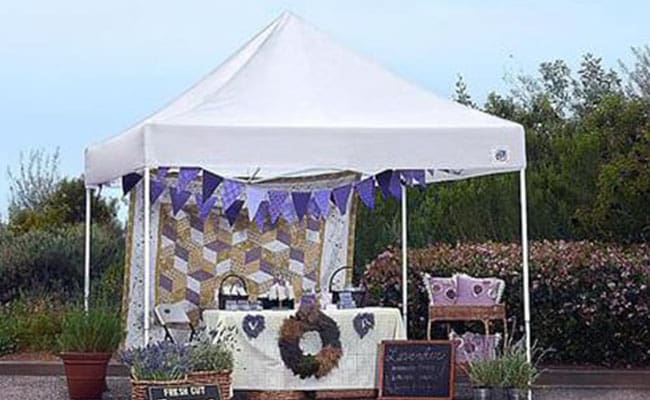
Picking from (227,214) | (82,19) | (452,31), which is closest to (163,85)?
(82,19)

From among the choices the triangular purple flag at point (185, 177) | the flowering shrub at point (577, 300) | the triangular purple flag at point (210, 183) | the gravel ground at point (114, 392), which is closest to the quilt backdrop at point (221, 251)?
the triangular purple flag at point (185, 177)

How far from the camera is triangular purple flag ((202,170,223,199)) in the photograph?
32.3 ft

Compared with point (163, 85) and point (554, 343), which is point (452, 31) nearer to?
point (163, 85)

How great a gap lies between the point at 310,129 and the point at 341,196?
296 centimetres

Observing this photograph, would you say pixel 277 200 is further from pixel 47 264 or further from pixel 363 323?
pixel 47 264

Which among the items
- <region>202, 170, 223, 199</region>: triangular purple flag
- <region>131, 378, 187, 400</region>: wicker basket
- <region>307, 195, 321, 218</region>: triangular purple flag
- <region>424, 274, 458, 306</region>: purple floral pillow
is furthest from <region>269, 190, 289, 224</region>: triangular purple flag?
<region>131, 378, 187, 400</region>: wicker basket

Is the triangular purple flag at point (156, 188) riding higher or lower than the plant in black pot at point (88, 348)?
higher

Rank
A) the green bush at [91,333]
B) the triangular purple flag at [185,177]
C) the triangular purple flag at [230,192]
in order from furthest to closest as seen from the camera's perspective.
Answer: the triangular purple flag at [230,192] → the triangular purple flag at [185,177] → the green bush at [91,333]

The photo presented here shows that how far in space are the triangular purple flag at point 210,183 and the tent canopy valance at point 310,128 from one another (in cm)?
87

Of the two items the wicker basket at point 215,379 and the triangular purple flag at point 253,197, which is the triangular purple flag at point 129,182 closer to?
the triangular purple flag at point 253,197

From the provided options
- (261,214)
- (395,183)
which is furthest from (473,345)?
(261,214)

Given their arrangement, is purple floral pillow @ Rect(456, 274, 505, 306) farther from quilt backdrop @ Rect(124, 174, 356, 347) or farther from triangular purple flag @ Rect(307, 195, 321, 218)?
triangular purple flag @ Rect(307, 195, 321, 218)

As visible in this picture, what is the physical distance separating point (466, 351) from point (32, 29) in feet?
19.2

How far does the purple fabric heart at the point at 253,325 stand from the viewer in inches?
338
